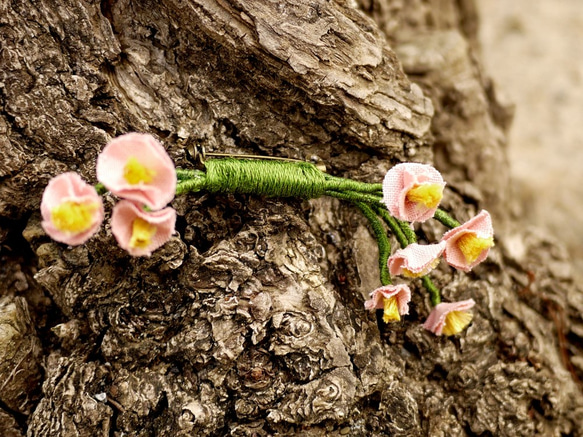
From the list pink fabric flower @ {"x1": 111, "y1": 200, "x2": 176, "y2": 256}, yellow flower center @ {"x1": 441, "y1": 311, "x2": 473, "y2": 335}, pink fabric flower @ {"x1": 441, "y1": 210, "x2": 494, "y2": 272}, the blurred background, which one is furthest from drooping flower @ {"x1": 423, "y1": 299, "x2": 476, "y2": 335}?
the blurred background

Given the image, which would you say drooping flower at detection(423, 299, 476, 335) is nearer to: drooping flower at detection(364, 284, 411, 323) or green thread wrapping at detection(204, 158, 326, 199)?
drooping flower at detection(364, 284, 411, 323)

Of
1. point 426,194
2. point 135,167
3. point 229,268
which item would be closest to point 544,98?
point 426,194

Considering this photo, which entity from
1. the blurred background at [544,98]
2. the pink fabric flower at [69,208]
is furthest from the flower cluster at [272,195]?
the blurred background at [544,98]

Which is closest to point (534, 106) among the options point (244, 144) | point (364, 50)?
point (364, 50)

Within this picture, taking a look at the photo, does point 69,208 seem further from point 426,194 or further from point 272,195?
point 426,194

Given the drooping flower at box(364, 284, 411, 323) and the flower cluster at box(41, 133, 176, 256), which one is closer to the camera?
the flower cluster at box(41, 133, 176, 256)

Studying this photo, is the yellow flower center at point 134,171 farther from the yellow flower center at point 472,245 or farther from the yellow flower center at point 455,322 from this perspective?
the yellow flower center at point 455,322
